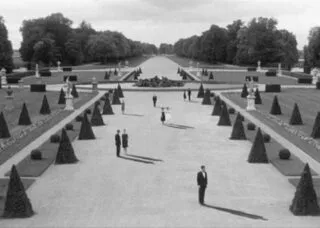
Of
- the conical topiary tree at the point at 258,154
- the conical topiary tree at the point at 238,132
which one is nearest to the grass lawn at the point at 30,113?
the conical topiary tree at the point at 258,154

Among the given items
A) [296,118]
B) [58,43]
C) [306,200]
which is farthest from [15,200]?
[58,43]

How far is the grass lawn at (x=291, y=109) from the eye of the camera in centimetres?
2948

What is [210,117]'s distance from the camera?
4053 cm

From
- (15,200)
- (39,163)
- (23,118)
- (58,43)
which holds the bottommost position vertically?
(39,163)

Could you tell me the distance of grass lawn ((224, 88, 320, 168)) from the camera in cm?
2948

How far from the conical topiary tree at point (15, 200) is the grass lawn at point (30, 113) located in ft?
27.0

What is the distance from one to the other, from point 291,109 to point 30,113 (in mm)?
21947

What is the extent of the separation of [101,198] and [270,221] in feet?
19.9

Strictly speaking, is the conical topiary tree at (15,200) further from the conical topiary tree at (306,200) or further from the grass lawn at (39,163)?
the conical topiary tree at (306,200)

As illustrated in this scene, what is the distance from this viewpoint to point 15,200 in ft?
54.9

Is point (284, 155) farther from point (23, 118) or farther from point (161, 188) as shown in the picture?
point (23, 118)

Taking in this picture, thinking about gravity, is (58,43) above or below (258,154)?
above

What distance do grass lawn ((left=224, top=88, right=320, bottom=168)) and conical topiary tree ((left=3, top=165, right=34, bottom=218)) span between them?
1426 cm

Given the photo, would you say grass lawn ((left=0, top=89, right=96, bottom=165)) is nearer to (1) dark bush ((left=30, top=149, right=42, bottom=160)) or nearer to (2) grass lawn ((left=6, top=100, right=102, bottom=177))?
(2) grass lawn ((left=6, top=100, right=102, bottom=177))
